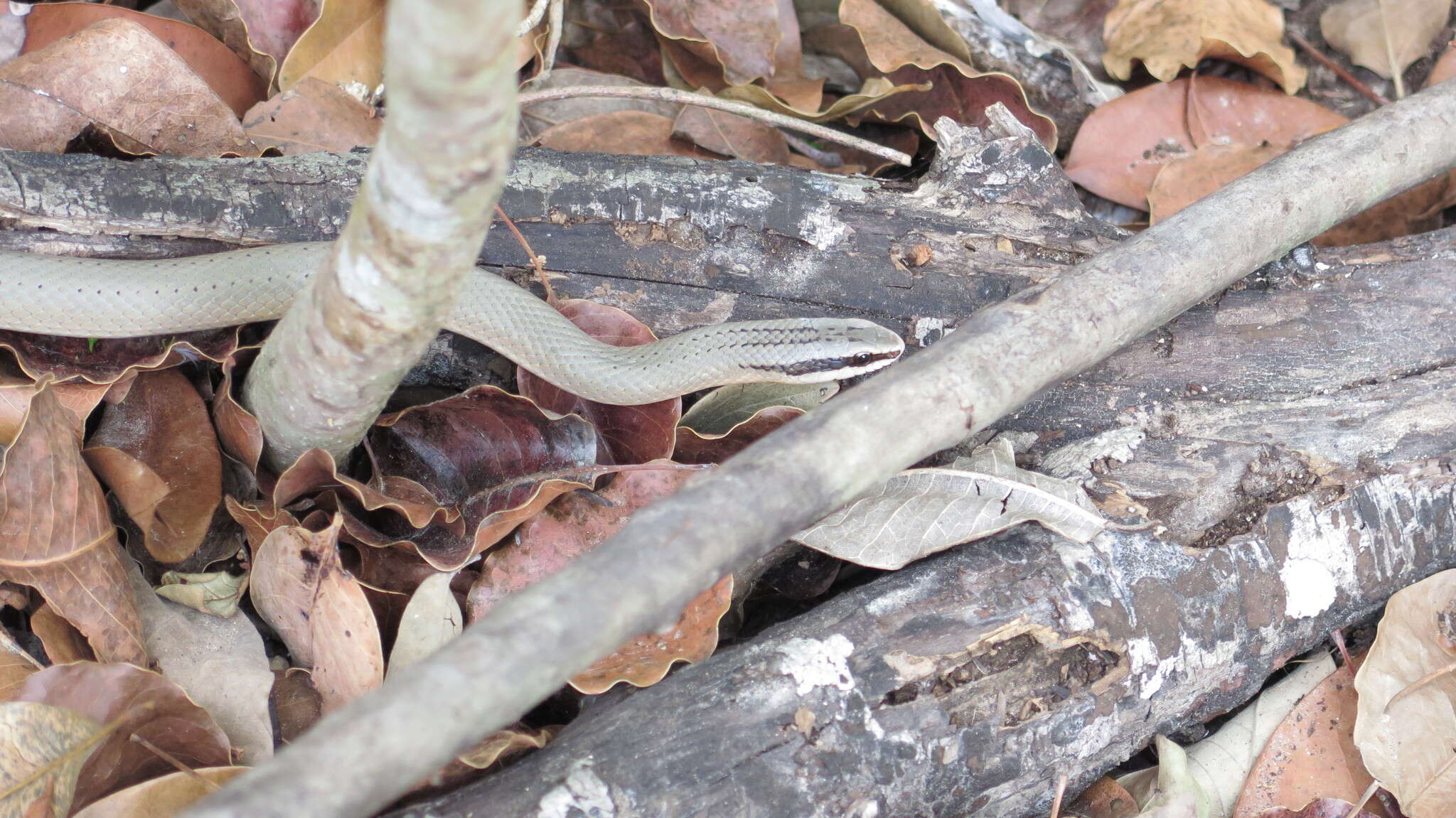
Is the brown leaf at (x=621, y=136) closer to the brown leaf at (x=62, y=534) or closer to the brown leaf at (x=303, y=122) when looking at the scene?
the brown leaf at (x=303, y=122)

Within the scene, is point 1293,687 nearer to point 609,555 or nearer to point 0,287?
point 609,555

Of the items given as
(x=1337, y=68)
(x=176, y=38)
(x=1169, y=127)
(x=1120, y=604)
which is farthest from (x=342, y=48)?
(x=1337, y=68)

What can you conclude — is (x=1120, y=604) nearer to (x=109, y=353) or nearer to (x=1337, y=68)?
(x=109, y=353)

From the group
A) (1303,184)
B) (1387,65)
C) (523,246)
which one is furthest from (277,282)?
(1387,65)

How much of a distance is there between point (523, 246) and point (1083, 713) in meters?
1.80

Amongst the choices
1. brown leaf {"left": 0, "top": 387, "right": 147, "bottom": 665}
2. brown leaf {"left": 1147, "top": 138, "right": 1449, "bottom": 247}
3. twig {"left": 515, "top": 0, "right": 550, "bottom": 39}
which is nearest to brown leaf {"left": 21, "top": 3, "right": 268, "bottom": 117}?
twig {"left": 515, "top": 0, "right": 550, "bottom": 39}

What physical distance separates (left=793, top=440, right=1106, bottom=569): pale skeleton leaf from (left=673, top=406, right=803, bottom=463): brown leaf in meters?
0.33

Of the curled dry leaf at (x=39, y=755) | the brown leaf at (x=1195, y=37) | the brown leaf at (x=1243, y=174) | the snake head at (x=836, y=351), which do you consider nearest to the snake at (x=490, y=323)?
the snake head at (x=836, y=351)

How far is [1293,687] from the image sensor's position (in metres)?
2.68

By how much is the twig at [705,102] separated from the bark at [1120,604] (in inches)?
43.0

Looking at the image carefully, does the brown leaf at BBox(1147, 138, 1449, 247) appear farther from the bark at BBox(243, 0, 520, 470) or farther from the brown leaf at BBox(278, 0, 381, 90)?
the bark at BBox(243, 0, 520, 470)

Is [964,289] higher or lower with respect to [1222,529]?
higher

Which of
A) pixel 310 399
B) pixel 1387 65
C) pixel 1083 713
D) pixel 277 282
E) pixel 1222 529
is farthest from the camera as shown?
pixel 1387 65

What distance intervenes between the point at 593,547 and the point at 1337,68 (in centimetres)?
354
